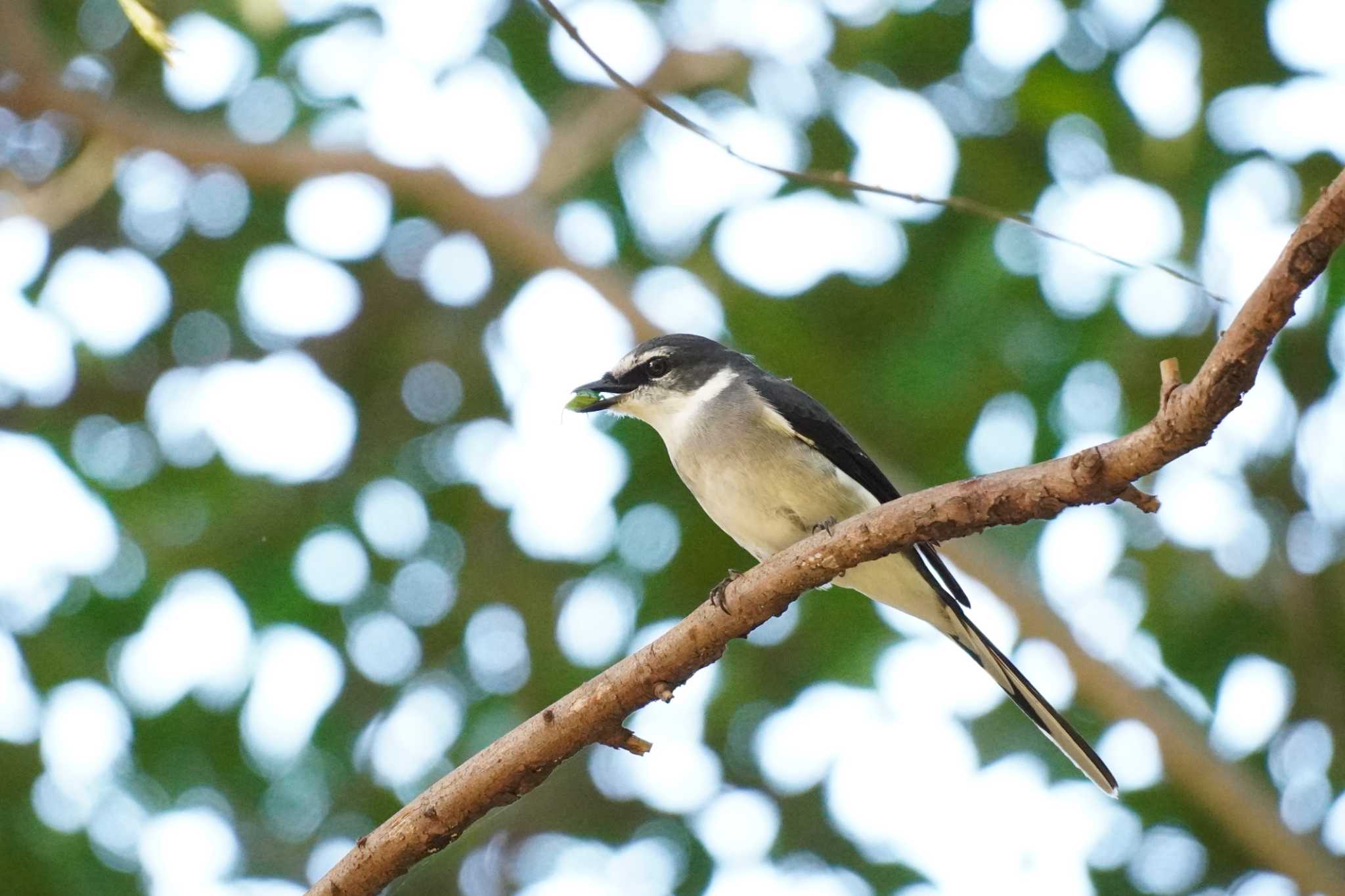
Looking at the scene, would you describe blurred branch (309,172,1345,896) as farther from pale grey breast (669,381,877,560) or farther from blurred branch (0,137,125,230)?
blurred branch (0,137,125,230)

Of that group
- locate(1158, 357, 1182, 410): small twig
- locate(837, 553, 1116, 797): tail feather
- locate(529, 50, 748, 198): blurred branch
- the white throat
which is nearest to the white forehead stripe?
the white throat

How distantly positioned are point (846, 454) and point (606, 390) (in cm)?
104

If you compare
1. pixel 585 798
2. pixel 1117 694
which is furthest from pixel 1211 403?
pixel 585 798

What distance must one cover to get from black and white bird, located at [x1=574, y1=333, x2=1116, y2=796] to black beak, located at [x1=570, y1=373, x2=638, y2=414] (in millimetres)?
244

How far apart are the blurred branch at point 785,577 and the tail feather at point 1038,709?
1.46 m

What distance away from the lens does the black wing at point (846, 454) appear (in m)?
4.91

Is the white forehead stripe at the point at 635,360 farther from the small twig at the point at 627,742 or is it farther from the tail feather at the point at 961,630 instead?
the small twig at the point at 627,742

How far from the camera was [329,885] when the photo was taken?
359 centimetres

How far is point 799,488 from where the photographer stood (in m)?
4.81

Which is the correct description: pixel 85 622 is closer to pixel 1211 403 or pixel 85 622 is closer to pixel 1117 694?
pixel 1117 694

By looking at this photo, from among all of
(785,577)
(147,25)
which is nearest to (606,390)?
(785,577)

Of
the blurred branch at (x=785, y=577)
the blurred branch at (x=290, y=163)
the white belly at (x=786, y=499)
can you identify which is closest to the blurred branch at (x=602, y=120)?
the blurred branch at (x=290, y=163)

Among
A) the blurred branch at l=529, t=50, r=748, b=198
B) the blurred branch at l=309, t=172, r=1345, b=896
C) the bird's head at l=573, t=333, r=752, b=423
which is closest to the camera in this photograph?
the blurred branch at l=309, t=172, r=1345, b=896

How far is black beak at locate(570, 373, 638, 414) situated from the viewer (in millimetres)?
Result: 5488
